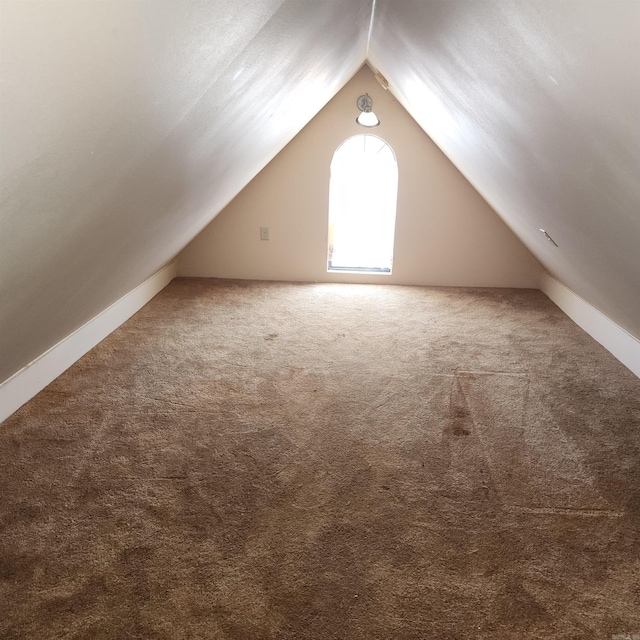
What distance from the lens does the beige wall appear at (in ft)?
13.7

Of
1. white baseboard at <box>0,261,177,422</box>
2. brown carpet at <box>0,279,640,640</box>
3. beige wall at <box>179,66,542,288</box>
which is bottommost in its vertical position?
brown carpet at <box>0,279,640,640</box>

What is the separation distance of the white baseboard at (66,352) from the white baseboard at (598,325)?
2.94m

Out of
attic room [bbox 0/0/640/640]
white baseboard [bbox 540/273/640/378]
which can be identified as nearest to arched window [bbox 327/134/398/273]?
white baseboard [bbox 540/273/640/378]

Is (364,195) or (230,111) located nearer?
(230,111)

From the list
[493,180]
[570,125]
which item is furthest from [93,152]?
[493,180]

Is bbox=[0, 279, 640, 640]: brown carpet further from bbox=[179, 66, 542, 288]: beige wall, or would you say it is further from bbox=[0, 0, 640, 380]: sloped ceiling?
bbox=[179, 66, 542, 288]: beige wall

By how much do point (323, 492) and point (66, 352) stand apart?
5.26ft

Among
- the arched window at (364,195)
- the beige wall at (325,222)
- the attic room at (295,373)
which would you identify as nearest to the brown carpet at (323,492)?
the attic room at (295,373)

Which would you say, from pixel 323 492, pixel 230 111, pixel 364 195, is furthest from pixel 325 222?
pixel 323 492

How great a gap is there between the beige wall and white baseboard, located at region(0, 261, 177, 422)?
2.72ft

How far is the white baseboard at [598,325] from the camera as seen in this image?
2.95 m

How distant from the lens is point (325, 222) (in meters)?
4.39

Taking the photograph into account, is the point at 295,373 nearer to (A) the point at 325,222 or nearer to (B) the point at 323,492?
(B) the point at 323,492

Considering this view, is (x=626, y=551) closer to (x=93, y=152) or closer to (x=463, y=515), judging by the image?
(x=463, y=515)
